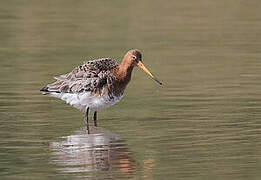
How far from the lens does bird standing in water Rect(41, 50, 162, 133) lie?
536 inches

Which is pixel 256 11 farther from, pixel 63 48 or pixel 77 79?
pixel 77 79

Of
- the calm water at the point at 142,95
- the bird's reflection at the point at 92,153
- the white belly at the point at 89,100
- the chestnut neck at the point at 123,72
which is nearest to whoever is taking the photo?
the bird's reflection at the point at 92,153

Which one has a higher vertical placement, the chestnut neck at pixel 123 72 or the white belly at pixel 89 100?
the chestnut neck at pixel 123 72

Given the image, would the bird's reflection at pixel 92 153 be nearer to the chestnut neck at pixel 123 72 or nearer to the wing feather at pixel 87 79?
the wing feather at pixel 87 79

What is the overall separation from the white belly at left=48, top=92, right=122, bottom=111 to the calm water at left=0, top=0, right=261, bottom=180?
0.97 feet

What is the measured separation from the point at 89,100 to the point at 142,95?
2.23 m

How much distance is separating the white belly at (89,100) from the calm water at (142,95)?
30 centimetres

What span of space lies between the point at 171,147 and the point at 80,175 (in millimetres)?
1802

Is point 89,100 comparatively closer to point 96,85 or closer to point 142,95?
point 96,85

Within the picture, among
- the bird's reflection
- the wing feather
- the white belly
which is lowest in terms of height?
the bird's reflection

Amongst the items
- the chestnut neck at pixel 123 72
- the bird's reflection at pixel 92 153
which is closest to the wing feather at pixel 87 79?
the chestnut neck at pixel 123 72

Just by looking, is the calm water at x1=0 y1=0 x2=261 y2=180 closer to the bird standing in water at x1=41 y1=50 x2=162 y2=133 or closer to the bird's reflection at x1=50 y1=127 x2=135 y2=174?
the bird's reflection at x1=50 y1=127 x2=135 y2=174

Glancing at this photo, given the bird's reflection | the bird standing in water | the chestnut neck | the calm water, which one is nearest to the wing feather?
the bird standing in water

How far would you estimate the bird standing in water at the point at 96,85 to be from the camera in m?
13.6
